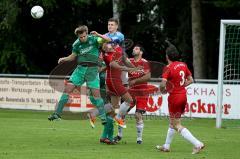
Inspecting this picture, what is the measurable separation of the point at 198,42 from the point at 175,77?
70.0 feet

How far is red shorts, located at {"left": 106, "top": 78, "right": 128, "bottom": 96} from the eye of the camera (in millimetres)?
16141

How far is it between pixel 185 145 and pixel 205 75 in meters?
20.4

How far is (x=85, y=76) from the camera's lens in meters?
15.7

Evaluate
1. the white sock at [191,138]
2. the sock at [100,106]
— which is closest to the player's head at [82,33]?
the sock at [100,106]

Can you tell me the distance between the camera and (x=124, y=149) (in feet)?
49.1

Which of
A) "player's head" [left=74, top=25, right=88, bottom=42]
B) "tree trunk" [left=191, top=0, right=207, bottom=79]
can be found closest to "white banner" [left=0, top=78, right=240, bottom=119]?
"player's head" [left=74, top=25, right=88, bottom=42]

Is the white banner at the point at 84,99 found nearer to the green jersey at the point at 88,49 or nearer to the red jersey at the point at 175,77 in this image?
the green jersey at the point at 88,49

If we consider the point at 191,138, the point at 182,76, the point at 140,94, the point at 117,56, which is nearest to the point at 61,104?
the point at 117,56

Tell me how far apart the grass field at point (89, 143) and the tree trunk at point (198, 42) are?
13.7 m

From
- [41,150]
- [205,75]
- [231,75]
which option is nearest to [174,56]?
[41,150]

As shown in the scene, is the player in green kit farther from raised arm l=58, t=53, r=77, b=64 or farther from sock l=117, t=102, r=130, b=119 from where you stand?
sock l=117, t=102, r=130, b=119

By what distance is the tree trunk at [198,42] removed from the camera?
3528 centimetres

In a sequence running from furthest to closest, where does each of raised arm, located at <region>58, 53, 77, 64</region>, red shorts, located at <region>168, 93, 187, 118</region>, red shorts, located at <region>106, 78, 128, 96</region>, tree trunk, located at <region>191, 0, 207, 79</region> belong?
tree trunk, located at <region>191, 0, 207, 79</region> → red shorts, located at <region>106, 78, 128, 96</region> → raised arm, located at <region>58, 53, 77, 64</region> → red shorts, located at <region>168, 93, 187, 118</region>

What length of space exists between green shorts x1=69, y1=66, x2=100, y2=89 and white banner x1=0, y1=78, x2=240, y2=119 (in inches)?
262
